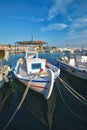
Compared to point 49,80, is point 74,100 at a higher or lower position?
lower

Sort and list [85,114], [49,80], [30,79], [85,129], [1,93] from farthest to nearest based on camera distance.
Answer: [1,93] → [30,79] → [49,80] → [85,114] → [85,129]

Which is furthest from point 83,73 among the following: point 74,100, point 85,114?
point 85,114

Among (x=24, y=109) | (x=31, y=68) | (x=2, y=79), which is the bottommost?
(x=24, y=109)

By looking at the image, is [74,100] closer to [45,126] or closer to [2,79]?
[45,126]

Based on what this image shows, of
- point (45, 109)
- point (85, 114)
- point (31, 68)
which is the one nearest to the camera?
point (85, 114)

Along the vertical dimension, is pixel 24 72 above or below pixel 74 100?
above

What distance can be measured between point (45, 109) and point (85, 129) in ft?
11.7

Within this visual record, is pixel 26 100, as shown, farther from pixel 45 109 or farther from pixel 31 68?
pixel 31 68

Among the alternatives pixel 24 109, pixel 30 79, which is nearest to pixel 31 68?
pixel 30 79

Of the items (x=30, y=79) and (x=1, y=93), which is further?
(x=1, y=93)

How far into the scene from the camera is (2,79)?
16.2 meters

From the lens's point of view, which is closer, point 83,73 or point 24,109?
point 24,109

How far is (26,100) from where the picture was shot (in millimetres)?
12406

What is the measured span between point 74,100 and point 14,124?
5857mm
